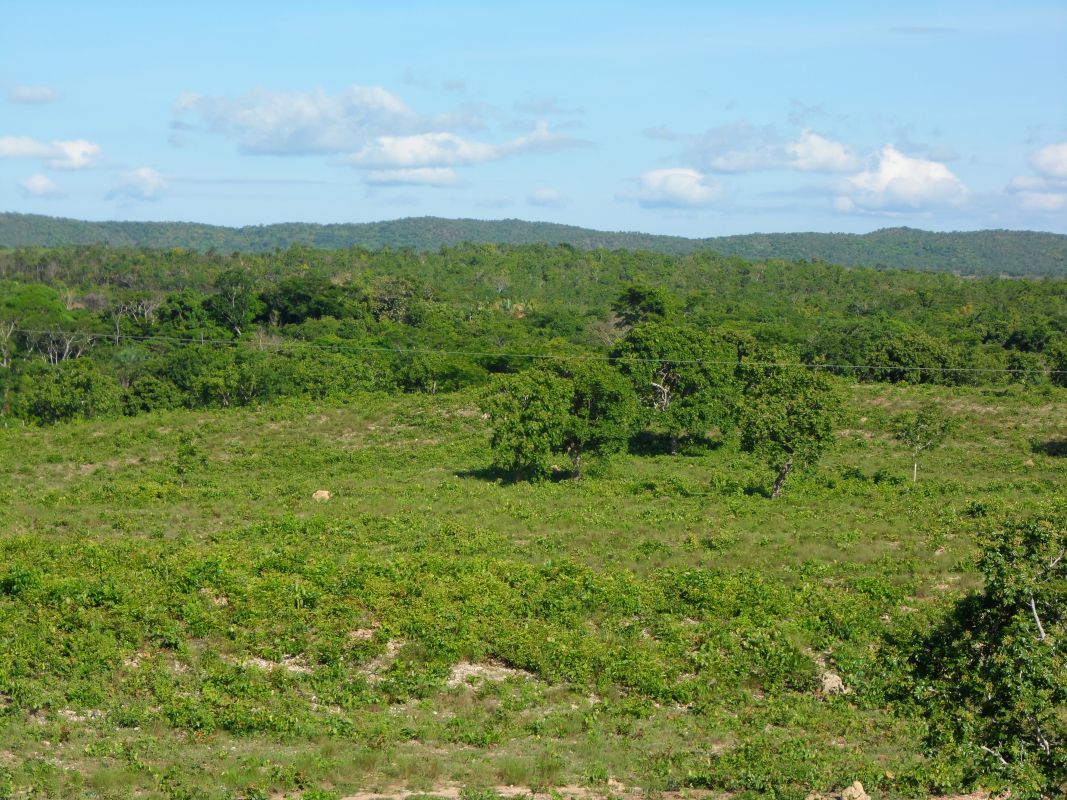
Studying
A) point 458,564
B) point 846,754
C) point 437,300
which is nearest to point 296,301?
point 437,300

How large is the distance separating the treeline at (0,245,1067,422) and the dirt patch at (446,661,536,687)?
1100 inches

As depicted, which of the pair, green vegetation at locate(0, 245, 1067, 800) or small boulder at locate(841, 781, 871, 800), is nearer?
small boulder at locate(841, 781, 871, 800)

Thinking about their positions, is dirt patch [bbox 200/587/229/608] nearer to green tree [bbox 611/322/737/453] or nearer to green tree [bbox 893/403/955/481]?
green tree [bbox 611/322/737/453]

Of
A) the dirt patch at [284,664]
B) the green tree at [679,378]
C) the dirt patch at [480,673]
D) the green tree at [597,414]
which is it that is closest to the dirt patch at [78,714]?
the dirt patch at [284,664]

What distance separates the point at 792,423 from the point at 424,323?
47.2 metres

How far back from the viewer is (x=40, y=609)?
655 inches

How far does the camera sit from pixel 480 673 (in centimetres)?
1589

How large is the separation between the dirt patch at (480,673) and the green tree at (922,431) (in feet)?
81.7

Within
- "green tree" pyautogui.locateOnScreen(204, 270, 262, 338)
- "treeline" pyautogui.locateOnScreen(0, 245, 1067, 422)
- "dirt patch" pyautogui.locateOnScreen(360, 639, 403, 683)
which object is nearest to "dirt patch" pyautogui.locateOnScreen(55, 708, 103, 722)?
"dirt patch" pyautogui.locateOnScreen(360, 639, 403, 683)

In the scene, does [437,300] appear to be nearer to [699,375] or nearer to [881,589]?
[699,375]

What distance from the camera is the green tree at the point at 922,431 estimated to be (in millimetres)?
40019

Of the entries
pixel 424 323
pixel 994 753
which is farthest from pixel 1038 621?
pixel 424 323

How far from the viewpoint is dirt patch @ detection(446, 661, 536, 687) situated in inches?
616

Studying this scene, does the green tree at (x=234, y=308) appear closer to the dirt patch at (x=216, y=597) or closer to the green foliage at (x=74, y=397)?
the green foliage at (x=74, y=397)
